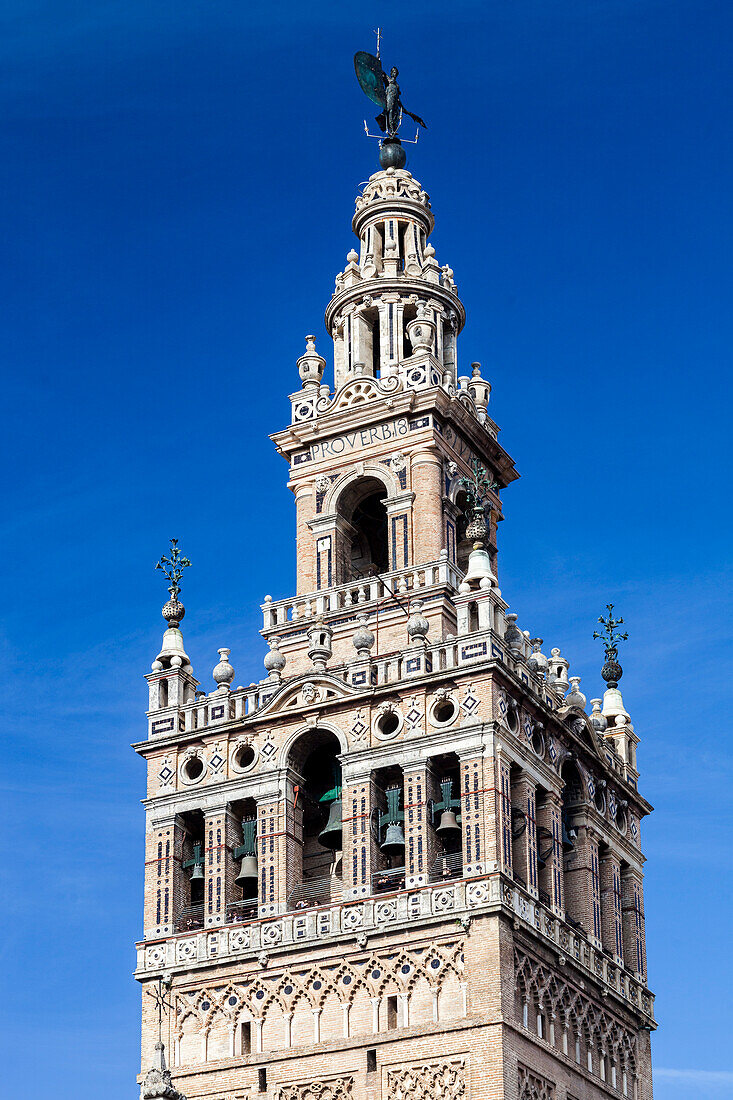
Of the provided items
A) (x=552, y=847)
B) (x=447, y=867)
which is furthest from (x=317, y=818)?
(x=552, y=847)

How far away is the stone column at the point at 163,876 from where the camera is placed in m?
57.0

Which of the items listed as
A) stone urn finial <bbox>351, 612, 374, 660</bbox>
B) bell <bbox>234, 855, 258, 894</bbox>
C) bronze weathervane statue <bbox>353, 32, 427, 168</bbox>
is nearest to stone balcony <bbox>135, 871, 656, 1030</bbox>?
bell <bbox>234, 855, 258, 894</bbox>

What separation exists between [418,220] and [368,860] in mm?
21847

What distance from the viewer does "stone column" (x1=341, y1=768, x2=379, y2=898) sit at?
2161 inches

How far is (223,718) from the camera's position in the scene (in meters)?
58.7

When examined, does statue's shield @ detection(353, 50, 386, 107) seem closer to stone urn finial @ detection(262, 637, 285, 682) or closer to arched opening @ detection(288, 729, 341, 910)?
stone urn finial @ detection(262, 637, 285, 682)

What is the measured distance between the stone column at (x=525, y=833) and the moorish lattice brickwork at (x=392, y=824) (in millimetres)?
53

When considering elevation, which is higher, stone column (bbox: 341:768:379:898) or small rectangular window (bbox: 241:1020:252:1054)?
stone column (bbox: 341:768:379:898)

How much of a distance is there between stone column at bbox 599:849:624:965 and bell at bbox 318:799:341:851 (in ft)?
24.9

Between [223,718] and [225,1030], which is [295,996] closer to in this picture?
[225,1030]

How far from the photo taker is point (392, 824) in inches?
2179

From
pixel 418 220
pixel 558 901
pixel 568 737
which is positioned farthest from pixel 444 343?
pixel 558 901

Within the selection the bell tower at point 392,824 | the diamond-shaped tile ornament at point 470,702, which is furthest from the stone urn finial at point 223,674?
the diamond-shaped tile ornament at point 470,702

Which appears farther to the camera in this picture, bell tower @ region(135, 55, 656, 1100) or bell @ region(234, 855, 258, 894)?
bell @ region(234, 855, 258, 894)
